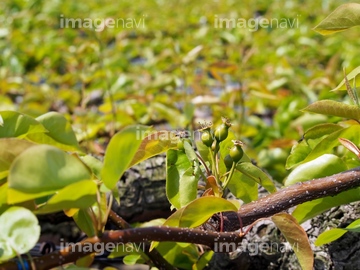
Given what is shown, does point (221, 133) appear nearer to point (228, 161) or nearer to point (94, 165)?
point (228, 161)

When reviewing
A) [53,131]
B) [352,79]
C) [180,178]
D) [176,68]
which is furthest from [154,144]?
[176,68]

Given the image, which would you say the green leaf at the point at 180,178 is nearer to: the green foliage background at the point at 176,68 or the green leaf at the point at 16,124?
the green leaf at the point at 16,124

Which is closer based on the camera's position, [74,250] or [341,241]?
[74,250]

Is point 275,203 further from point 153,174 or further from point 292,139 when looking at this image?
point 292,139

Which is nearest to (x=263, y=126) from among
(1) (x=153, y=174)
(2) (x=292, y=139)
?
(2) (x=292, y=139)
